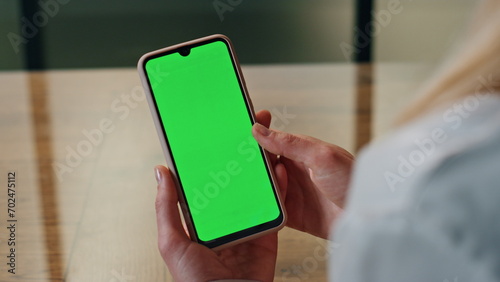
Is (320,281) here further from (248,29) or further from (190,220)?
(248,29)

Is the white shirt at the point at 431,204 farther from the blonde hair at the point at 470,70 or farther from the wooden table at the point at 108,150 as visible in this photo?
the wooden table at the point at 108,150

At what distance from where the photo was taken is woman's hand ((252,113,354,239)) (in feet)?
2.27

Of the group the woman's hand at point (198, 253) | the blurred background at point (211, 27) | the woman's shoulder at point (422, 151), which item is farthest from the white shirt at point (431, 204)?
the blurred background at point (211, 27)

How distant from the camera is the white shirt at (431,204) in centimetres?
22

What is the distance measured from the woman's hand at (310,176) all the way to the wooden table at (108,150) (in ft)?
0.08

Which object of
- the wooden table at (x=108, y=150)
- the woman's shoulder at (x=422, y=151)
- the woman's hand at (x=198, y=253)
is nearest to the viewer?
the woman's shoulder at (x=422, y=151)

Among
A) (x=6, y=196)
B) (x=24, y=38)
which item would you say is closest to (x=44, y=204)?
(x=6, y=196)

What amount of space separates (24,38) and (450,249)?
1682mm

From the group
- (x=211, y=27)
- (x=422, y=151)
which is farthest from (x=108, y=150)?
(x=211, y=27)

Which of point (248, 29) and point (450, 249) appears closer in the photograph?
point (450, 249)

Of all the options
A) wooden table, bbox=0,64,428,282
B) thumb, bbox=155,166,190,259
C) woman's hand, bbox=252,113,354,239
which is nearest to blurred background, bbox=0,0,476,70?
wooden table, bbox=0,64,428,282

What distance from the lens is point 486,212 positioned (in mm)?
226

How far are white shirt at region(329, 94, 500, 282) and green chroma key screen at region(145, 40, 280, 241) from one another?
0.43m

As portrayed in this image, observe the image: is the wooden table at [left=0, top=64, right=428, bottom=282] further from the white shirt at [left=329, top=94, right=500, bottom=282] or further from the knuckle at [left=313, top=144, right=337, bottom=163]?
the white shirt at [left=329, top=94, right=500, bottom=282]
